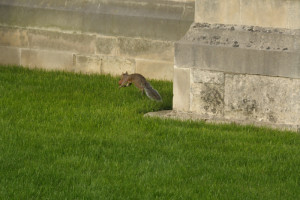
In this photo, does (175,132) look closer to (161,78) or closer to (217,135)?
(217,135)

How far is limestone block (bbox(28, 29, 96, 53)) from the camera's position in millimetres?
11484

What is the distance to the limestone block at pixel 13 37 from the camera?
1194 centimetres

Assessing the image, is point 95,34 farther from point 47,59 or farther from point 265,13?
point 265,13

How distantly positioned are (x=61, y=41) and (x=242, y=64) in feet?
12.7

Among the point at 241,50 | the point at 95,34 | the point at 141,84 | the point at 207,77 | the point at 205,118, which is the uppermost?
the point at 95,34

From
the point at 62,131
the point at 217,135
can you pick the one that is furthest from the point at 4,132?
the point at 217,135

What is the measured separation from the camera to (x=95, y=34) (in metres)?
11.4

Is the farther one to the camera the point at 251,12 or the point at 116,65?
the point at 116,65

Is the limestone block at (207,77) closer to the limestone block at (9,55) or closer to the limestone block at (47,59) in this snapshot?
the limestone block at (47,59)

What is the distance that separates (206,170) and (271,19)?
7.23 feet

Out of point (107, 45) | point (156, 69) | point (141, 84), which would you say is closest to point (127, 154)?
point (141, 84)

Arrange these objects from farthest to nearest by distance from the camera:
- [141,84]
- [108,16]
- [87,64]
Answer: [87,64] → [108,16] → [141,84]

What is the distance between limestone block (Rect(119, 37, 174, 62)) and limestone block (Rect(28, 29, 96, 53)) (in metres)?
0.53

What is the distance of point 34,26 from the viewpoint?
11.9 metres
